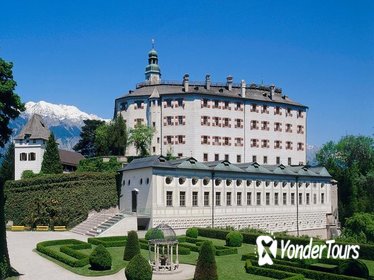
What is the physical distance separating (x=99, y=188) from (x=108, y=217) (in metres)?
4.34

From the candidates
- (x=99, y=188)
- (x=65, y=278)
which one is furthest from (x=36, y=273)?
(x=99, y=188)

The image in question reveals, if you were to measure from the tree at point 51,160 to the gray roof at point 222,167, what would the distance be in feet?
29.1

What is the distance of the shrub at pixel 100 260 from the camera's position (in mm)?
26109

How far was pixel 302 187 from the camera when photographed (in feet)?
176

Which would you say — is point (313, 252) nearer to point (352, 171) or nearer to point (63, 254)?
point (63, 254)

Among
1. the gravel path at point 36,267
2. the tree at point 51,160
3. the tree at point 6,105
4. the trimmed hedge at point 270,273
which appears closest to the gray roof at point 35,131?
the tree at point 51,160

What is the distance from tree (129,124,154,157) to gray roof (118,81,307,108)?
4.83 meters

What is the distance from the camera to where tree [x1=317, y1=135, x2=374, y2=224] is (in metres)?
60.7

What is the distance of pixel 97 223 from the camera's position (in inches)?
1688

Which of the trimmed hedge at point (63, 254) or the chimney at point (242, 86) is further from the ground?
the chimney at point (242, 86)

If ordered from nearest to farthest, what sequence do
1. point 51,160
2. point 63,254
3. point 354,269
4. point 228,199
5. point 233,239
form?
point 354,269, point 63,254, point 233,239, point 228,199, point 51,160

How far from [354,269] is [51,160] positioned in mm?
37012

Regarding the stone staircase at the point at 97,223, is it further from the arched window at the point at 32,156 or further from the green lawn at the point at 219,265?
the arched window at the point at 32,156

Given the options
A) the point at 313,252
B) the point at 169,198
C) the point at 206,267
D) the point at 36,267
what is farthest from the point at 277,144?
the point at 206,267
